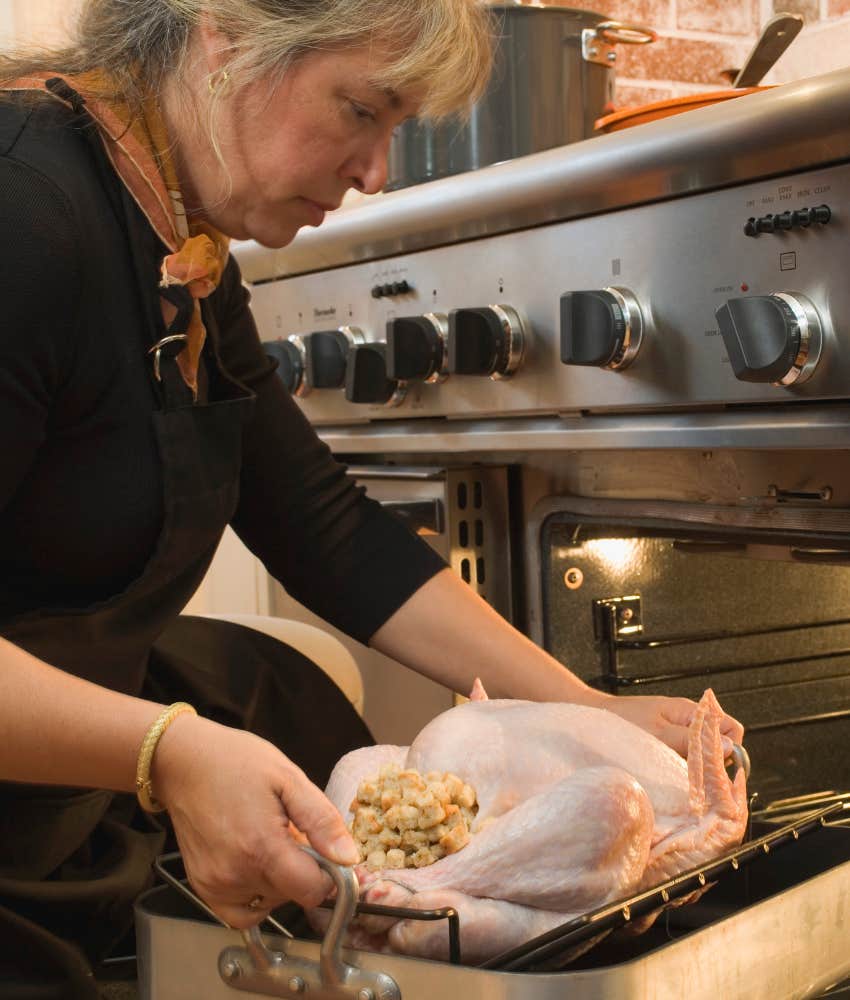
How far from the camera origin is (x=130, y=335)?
3.45 feet

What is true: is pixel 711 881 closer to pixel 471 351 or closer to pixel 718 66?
pixel 471 351

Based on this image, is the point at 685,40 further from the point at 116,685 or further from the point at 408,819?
the point at 408,819

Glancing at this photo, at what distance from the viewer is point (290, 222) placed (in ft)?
3.65

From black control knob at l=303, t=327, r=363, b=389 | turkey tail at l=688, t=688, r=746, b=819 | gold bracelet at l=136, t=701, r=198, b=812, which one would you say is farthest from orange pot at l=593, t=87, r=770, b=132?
gold bracelet at l=136, t=701, r=198, b=812

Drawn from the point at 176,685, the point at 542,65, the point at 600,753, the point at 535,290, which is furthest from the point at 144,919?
the point at 542,65

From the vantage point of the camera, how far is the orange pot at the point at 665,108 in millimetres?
1222

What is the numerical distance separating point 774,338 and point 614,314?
17 centimetres

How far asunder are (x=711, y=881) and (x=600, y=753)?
5.2 inches

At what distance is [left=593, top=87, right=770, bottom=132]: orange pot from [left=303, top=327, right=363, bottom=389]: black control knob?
355 mm

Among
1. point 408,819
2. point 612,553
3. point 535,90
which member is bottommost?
point 408,819

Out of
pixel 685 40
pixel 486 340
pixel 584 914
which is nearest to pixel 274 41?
pixel 486 340

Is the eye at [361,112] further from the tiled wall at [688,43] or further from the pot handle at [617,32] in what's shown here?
the tiled wall at [688,43]

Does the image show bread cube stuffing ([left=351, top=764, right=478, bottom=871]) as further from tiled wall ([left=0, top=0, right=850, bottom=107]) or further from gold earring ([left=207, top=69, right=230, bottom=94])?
tiled wall ([left=0, top=0, right=850, bottom=107])

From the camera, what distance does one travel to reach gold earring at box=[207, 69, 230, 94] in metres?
1.03
